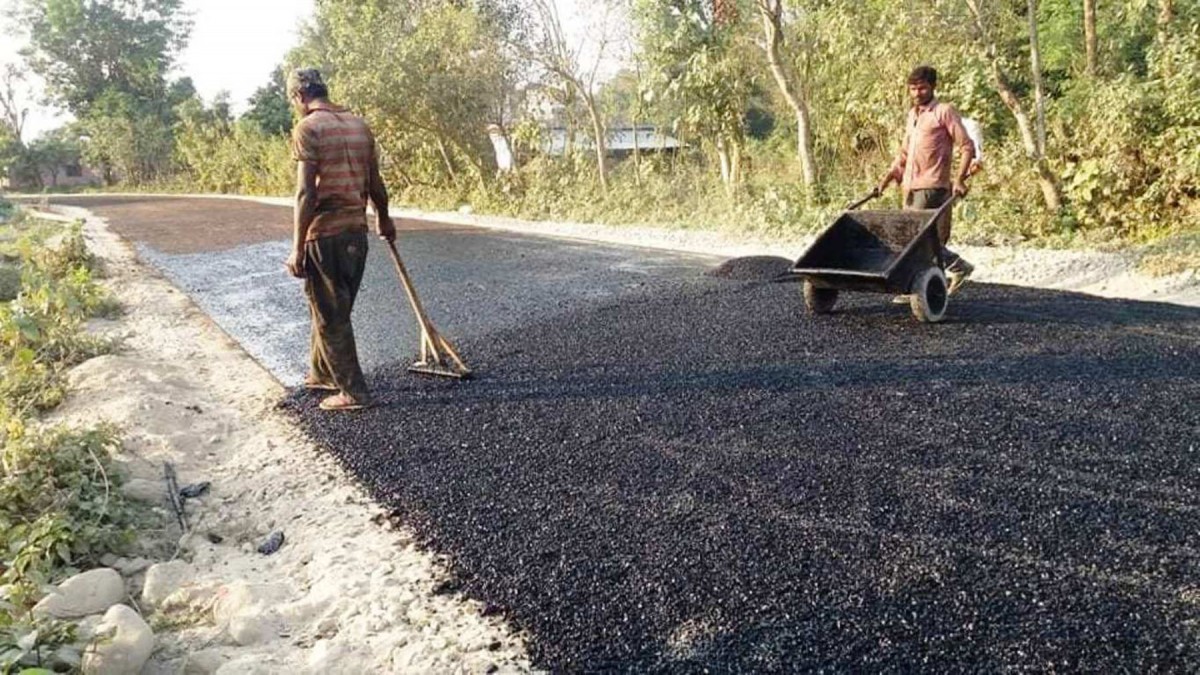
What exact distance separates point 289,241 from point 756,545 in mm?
10893

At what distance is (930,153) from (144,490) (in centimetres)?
501

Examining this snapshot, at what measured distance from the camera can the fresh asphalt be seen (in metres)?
2.20

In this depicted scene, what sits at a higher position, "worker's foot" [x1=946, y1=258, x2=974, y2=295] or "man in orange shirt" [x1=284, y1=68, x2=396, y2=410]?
"man in orange shirt" [x1=284, y1=68, x2=396, y2=410]

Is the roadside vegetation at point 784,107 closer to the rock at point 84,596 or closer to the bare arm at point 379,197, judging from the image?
the bare arm at point 379,197

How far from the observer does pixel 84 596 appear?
2.55m

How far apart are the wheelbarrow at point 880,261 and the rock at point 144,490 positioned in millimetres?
3681

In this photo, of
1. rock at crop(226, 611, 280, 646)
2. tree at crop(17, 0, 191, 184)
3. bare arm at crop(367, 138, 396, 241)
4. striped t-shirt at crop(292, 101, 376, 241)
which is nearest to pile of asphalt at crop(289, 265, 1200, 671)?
rock at crop(226, 611, 280, 646)

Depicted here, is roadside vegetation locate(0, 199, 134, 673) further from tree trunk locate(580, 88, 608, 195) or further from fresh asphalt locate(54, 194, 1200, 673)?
tree trunk locate(580, 88, 608, 195)

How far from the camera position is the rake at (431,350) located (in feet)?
15.2

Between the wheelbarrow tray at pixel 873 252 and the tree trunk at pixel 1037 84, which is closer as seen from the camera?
the wheelbarrow tray at pixel 873 252

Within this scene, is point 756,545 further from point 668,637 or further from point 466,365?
point 466,365

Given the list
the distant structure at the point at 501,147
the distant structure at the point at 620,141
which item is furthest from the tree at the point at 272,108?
the distant structure at the point at 620,141

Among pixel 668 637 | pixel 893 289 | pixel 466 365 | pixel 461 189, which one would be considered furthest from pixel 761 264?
pixel 461 189

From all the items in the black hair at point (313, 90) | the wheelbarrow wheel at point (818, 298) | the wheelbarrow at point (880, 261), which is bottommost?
the wheelbarrow wheel at point (818, 298)
